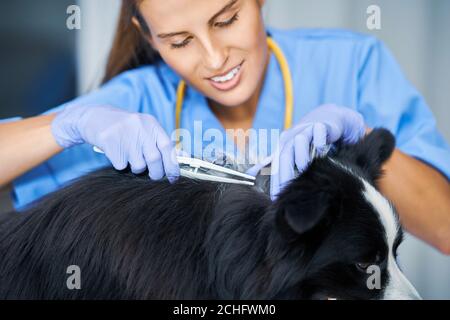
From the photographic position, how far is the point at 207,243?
3.16ft

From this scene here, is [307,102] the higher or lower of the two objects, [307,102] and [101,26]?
the lower

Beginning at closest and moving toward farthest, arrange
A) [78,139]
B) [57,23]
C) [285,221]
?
[285,221]
[78,139]
[57,23]

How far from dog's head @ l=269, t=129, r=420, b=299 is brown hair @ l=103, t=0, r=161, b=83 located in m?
0.76

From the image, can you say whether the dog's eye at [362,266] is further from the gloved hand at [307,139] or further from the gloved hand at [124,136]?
the gloved hand at [124,136]

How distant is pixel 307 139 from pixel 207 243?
300 mm

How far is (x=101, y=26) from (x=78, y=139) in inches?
42.3

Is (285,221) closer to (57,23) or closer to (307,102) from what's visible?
(307,102)

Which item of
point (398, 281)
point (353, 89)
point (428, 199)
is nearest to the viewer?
point (398, 281)

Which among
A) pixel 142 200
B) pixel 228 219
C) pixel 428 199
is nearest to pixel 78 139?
pixel 142 200

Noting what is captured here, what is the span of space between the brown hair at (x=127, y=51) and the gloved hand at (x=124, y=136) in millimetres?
344

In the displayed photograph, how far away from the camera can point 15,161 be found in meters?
1.31

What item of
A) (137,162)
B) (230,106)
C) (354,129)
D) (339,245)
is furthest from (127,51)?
(339,245)

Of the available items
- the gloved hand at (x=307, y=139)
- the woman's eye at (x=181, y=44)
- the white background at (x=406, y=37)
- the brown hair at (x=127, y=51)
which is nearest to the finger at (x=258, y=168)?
the gloved hand at (x=307, y=139)

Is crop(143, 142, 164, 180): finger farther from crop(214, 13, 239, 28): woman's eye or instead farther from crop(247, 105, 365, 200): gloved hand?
crop(214, 13, 239, 28): woman's eye
